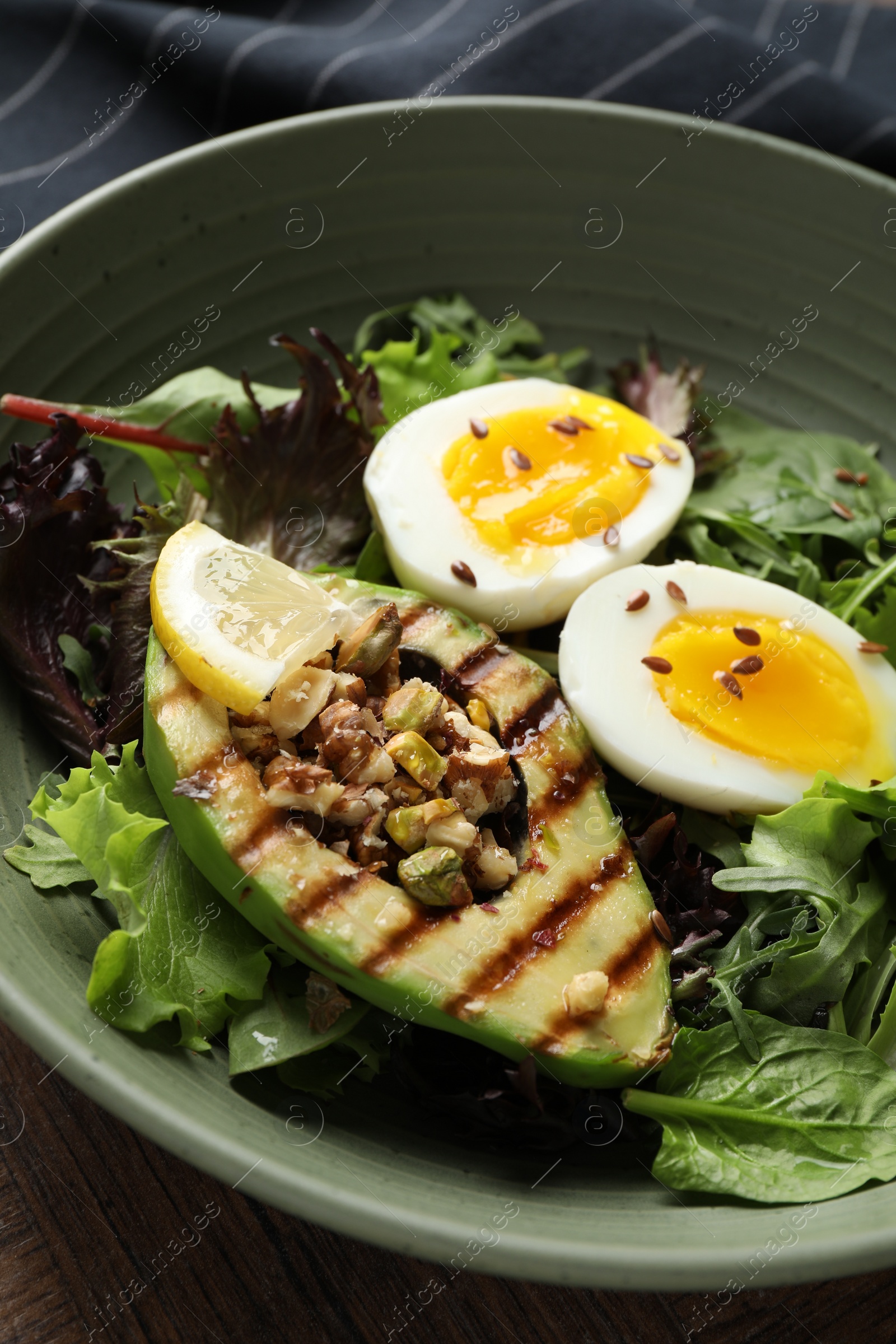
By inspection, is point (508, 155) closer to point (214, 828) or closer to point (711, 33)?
point (711, 33)

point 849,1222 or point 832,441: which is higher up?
point 832,441

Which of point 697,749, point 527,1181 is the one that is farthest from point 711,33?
point 527,1181

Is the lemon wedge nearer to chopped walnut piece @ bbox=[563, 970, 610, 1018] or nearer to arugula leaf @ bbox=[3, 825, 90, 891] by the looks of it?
arugula leaf @ bbox=[3, 825, 90, 891]

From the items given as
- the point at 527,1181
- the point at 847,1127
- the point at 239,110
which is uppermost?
the point at 239,110

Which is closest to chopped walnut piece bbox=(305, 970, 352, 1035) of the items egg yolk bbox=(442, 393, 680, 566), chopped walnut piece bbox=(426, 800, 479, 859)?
chopped walnut piece bbox=(426, 800, 479, 859)

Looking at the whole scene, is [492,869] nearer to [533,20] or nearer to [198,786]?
[198,786]

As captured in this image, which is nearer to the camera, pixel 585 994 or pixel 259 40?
pixel 585 994

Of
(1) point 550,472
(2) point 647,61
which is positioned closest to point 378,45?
(2) point 647,61
